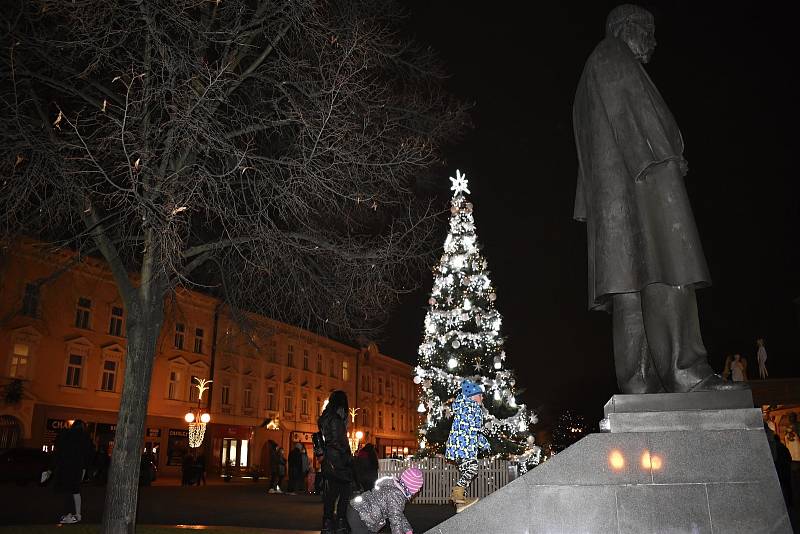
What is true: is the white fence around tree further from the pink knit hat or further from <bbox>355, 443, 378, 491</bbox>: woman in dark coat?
the pink knit hat

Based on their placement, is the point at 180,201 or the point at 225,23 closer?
the point at 180,201

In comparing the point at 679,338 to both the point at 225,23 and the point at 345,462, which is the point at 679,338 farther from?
the point at 225,23

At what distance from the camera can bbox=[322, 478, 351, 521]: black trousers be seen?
29.3 ft

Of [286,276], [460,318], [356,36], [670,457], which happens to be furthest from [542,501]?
[460,318]

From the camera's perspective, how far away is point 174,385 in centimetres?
3997

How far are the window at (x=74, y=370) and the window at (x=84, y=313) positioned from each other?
169 cm

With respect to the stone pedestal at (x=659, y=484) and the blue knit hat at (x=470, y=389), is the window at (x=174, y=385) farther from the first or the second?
the stone pedestal at (x=659, y=484)

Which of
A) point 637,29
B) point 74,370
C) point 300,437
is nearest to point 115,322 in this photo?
point 74,370

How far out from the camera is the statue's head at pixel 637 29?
4.70 m

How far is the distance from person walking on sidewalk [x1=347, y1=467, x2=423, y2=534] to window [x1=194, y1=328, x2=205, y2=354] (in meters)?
39.1

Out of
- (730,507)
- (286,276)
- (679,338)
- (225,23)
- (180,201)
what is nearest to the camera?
(730,507)

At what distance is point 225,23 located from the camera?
396 inches

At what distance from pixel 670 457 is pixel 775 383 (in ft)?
79.2

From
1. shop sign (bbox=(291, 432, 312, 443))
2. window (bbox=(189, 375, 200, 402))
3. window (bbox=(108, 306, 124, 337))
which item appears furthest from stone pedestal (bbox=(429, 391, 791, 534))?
shop sign (bbox=(291, 432, 312, 443))
